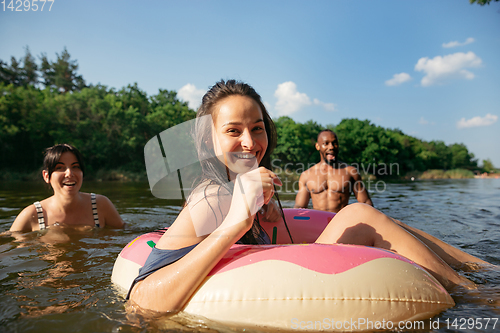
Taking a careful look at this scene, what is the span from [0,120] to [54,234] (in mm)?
29526

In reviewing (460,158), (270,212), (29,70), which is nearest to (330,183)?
(270,212)

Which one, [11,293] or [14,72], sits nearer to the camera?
[11,293]

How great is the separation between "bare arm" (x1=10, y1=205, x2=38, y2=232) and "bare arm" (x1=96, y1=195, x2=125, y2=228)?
0.77 metres

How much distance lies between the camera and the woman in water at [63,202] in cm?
404

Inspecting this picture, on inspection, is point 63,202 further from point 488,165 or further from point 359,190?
point 488,165

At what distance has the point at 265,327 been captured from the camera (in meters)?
1.53

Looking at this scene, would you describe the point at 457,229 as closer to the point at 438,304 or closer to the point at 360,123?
the point at 438,304

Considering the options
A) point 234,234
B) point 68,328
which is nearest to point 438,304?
point 234,234

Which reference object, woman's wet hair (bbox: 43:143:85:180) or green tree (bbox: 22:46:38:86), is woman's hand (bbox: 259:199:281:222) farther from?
green tree (bbox: 22:46:38:86)

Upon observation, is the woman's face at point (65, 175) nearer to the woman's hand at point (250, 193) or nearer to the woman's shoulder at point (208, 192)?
the woman's shoulder at point (208, 192)

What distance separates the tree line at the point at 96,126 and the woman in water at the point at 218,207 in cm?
1816

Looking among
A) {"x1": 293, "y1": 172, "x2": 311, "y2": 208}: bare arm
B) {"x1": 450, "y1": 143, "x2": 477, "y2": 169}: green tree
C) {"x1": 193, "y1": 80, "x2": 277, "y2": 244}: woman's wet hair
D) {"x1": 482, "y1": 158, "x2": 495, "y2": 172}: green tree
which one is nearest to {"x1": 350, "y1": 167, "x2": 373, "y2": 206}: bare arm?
{"x1": 293, "y1": 172, "x2": 311, "y2": 208}: bare arm

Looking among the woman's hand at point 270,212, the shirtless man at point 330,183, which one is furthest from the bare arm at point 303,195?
the woman's hand at point 270,212

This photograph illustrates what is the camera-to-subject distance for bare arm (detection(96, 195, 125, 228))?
4535 mm
